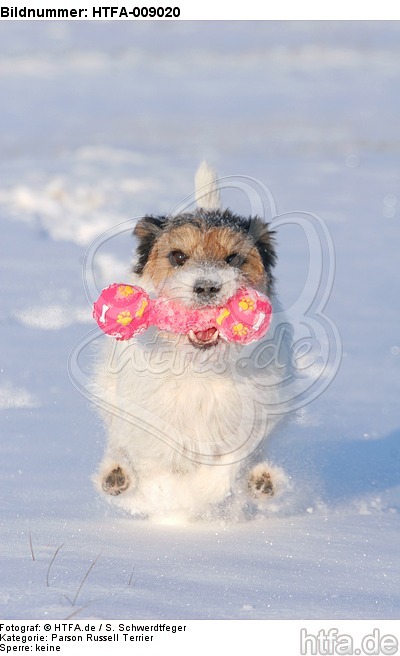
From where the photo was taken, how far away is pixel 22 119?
14773 millimetres

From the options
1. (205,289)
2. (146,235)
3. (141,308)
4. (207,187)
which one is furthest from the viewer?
(207,187)

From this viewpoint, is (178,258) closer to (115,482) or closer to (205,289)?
(205,289)

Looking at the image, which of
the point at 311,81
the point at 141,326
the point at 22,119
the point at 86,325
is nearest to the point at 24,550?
the point at 141,326

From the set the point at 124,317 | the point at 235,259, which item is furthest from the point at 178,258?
the point at 124,317

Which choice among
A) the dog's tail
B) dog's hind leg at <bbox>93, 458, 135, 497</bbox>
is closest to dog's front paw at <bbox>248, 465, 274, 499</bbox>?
dog's hind leg at <bbox>93, 458, 135, 497</bbox>

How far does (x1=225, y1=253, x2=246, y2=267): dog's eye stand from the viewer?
3.90 metres

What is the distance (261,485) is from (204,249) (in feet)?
3.02

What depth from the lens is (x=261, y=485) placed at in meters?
3.89

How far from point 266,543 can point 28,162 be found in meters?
9.63

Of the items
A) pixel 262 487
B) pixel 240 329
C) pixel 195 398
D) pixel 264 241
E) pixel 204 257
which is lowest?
pixel 262 487

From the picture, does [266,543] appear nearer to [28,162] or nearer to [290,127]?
[28,162]

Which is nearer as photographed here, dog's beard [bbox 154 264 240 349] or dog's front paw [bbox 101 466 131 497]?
dog's beard [bbox 154 264 240 349]

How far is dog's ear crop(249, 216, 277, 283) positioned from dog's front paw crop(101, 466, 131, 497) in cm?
97

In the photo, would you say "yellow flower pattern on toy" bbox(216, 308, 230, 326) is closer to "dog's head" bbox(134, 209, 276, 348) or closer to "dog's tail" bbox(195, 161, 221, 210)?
"dog's head" bbox(134, 209, 276, 348)
